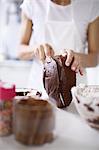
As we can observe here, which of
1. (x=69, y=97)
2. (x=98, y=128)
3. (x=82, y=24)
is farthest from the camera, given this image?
(x=82, y=24)

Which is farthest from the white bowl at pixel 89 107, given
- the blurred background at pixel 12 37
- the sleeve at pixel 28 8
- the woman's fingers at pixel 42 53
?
the blurred background at pixel 12 37

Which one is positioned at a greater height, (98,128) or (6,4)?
(6,4)

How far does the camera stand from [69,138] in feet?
1.99

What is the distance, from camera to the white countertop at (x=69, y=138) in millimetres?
A: 559

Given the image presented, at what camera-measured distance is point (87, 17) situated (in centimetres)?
131

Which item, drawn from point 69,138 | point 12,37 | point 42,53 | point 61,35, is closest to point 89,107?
point 69,138

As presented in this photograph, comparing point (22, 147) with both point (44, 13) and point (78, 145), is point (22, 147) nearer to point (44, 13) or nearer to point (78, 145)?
point (78, 145)

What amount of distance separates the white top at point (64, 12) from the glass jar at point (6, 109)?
76 centimetres

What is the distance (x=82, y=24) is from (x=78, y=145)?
2.75 feet

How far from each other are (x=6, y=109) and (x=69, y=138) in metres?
0.16

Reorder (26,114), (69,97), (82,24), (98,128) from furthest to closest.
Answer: (82,24)
(69,97)
(98,128)
(26,114)

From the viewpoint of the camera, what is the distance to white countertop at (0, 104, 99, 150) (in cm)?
56

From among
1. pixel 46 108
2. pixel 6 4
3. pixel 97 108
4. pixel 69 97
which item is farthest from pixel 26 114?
pixel 6 4

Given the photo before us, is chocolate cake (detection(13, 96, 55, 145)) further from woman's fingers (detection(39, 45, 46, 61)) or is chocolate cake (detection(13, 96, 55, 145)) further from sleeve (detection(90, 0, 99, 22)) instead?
sleeve (detection(90, 0, 99, 22))
